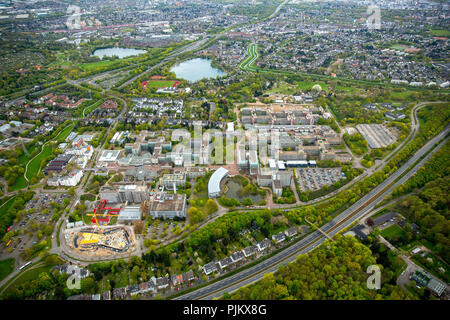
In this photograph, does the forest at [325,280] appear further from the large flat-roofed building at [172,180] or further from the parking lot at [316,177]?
the large flat-roofed building at [172,180]

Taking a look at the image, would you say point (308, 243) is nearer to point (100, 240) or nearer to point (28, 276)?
point (100, 240)

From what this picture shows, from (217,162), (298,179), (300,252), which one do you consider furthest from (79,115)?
(300,252)

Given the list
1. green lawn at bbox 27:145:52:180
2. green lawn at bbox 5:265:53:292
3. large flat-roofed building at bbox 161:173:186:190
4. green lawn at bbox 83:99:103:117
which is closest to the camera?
green lawn at bbox 5:265:53:292

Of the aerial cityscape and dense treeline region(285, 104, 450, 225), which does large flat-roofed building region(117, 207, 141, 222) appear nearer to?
the aerial cityscape

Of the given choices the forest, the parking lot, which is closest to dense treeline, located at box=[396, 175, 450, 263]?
the forest

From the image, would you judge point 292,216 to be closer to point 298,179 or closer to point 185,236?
point 298,179
